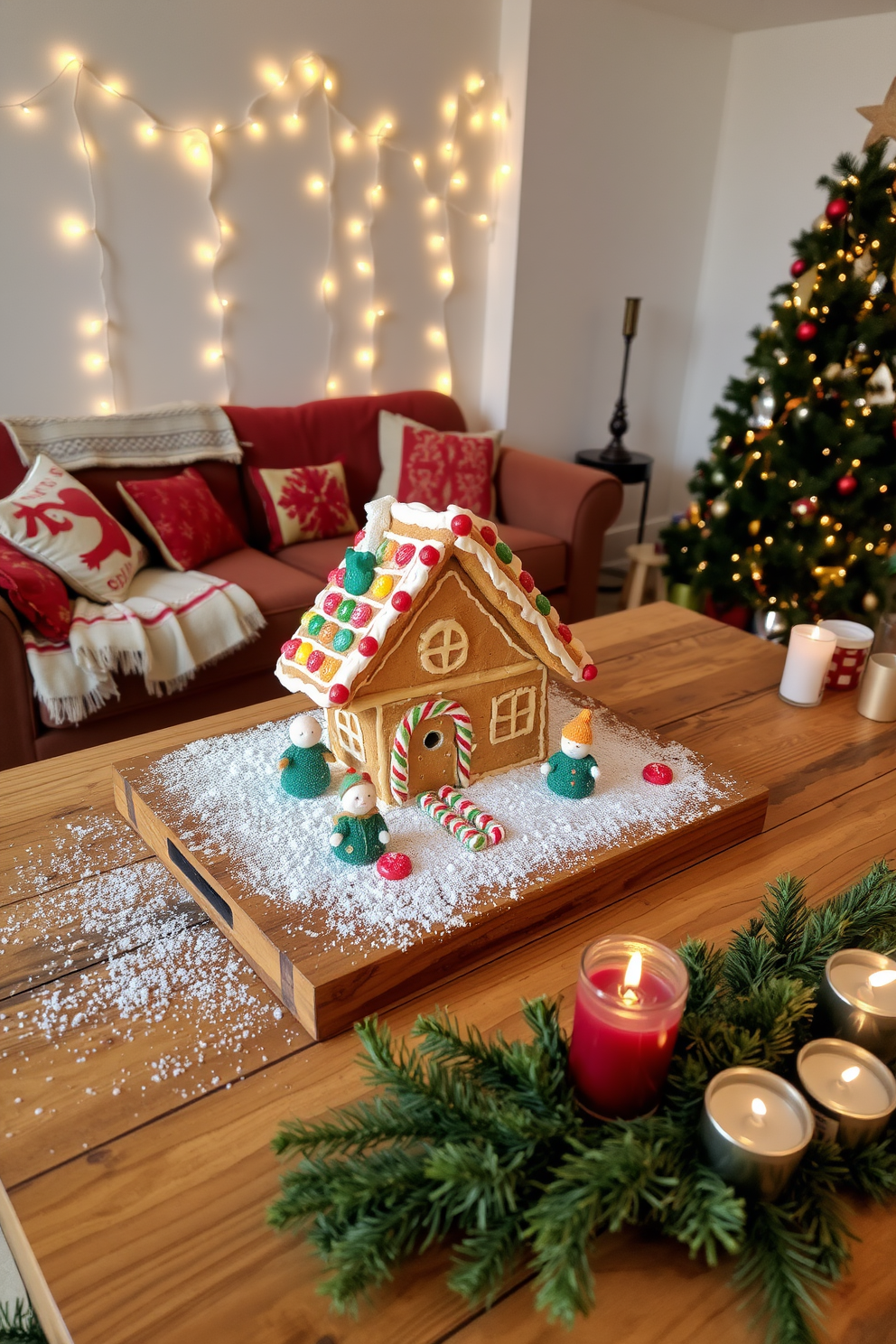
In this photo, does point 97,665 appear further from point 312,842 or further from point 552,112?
point 552,112

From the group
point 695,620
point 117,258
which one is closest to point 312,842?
point 695,620

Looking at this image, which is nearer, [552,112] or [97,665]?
[97,665]

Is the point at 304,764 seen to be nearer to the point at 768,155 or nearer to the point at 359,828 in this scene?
the point at 359,828

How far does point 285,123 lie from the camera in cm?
284

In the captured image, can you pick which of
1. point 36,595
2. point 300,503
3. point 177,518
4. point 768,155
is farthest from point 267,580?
point 768,155

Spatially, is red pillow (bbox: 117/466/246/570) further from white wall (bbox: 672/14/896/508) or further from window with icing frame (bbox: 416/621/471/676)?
white wall (bbox: 672/14/896/508)

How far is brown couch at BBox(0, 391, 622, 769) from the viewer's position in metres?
2.03

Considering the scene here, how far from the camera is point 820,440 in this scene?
2.74 meters

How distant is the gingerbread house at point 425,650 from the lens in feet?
3.43

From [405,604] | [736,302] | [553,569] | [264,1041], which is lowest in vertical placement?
[553,569]

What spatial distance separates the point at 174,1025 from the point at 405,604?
1.61 feet

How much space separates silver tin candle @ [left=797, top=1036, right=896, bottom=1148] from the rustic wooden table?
88 mm

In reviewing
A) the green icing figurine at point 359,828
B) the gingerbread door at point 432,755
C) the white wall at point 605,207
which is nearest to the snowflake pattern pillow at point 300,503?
the white wall at point 605,207

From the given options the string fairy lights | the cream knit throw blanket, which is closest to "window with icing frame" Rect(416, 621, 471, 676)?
the cream knit throw blanket
